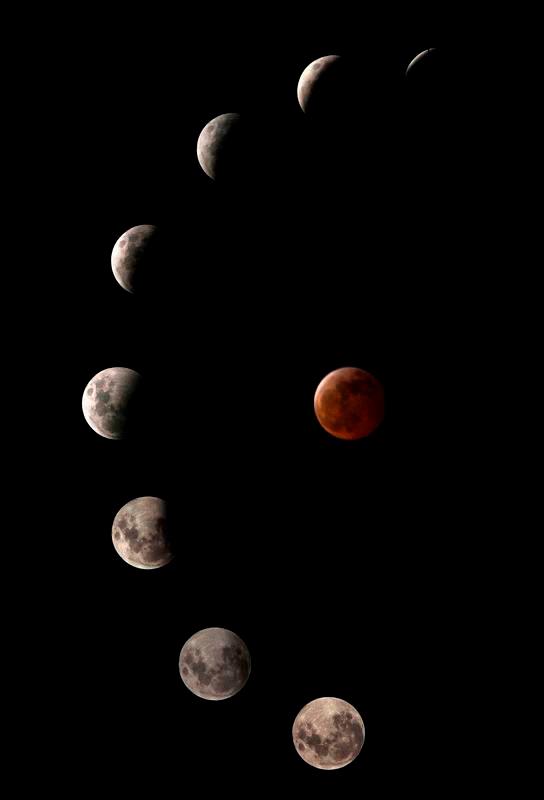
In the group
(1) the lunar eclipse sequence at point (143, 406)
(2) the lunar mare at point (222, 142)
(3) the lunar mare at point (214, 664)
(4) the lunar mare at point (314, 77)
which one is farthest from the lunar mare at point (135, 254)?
(3) the lunar mare at point (214, 664)

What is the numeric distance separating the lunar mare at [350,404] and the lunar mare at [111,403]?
1009 millimetres

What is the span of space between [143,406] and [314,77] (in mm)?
2008

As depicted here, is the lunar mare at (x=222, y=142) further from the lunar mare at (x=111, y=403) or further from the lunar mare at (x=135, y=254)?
the lunar mare at (x=111, y=403)

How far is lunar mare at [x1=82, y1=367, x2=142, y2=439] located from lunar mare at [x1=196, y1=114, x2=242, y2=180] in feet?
4.22

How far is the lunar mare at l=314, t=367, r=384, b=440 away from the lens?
151 inches

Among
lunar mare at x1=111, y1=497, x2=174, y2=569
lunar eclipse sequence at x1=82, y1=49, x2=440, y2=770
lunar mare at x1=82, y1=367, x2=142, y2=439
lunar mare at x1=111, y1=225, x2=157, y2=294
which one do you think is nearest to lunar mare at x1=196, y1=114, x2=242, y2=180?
lunar eclipse sequence at x1=82, y1=49, x2=440, y2=770

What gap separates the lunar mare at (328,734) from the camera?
3803 millimetres

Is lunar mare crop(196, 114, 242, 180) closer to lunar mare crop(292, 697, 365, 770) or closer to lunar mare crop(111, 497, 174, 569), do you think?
lunar mare crop(111, 497, 174, 569)

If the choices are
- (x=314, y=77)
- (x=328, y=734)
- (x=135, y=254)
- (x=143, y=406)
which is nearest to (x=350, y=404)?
(x=143, y=406)

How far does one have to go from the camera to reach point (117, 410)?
4.09 m

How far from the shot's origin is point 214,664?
3881mm

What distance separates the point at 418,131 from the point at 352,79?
0.46 m

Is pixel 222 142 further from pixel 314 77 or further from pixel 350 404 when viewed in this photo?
pixel 350 404

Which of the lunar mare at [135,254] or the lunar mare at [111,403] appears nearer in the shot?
the lunar mare at [111,403]
